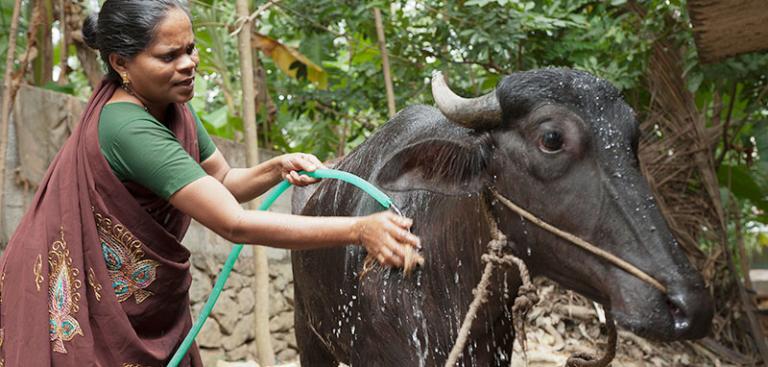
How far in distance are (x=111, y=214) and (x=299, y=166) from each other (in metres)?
0.53

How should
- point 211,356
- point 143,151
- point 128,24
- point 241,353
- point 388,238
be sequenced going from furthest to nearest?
point 241,353 → point 211,356 → point 128,24 → point 143,151 → point 388,238

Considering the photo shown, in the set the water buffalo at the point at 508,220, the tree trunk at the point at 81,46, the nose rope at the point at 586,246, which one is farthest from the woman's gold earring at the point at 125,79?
the tree trunk at the point at 81,46

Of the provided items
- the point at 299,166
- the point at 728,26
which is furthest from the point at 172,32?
the point at 728,26

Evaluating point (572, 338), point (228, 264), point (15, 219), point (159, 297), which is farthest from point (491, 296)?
point (572, 338)

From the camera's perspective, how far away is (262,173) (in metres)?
2.75

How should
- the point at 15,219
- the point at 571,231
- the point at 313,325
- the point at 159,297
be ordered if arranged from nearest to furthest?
the point at 571,231 < the point at 159,297 < the point at 313,325 < the point at 15,219

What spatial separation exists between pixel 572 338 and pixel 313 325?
9.99 ft

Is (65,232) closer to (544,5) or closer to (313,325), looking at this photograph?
(313,325)

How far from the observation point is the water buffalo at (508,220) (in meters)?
2.19

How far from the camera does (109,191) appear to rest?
2.38 m

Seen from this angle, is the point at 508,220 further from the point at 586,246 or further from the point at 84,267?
the point at 84,267

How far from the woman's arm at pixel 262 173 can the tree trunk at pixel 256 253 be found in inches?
74.9

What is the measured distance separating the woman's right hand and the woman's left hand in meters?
0.51

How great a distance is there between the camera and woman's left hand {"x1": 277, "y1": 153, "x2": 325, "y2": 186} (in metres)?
2.47
